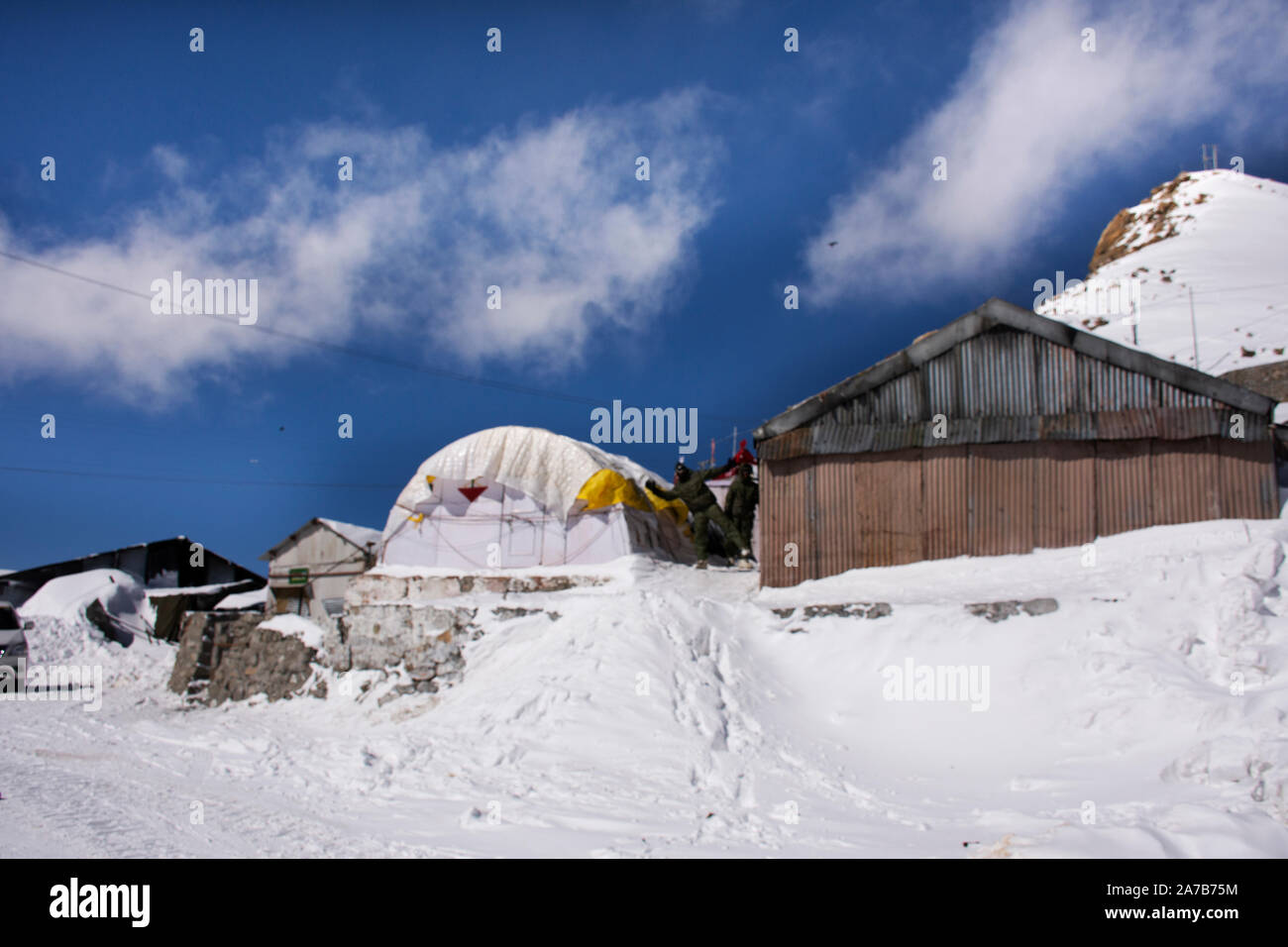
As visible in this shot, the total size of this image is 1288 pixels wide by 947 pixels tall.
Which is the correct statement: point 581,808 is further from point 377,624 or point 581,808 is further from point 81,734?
point 81,734

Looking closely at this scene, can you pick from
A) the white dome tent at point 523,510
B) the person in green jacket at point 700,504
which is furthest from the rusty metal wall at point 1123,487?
the white dome tent at point 523,510

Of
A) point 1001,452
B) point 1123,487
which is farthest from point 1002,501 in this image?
point 1123,487

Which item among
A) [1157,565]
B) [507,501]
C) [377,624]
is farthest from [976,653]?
[507,501]

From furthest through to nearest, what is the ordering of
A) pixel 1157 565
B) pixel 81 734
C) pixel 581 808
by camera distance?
1. pixel 81 734
2. pixel 1157 565
3. pixel 581 808

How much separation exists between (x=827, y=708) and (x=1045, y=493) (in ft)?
18.1

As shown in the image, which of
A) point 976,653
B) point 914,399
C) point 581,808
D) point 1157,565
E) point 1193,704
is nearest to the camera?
point 581,808

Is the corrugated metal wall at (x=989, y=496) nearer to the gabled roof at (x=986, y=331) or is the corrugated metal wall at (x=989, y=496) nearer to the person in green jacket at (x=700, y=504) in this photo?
the gabled roof at (x=986, y=331)

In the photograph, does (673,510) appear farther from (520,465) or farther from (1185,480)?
(1185,480)

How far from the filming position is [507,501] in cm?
1842

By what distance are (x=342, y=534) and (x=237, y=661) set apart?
13.1 m

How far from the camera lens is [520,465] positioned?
1895cm

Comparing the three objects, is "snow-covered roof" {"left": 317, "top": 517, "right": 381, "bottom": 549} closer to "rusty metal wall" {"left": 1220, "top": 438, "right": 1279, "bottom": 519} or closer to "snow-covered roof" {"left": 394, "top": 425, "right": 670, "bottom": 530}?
"snow-covered roof" {"left": 394, "top": 425, "right": 670, "bottom": 530}

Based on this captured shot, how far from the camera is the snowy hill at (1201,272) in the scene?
31828mm

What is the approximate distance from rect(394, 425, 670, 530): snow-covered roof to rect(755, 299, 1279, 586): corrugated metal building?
21.1 ft
